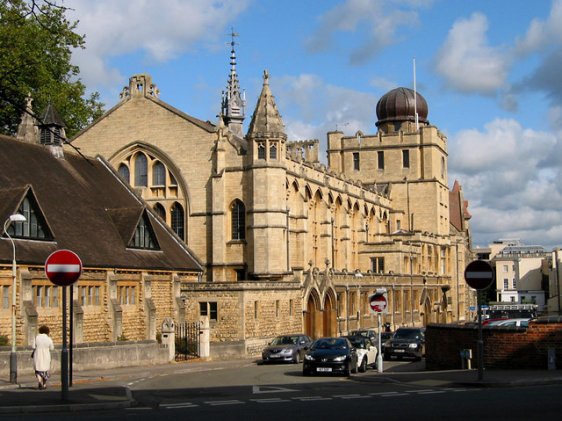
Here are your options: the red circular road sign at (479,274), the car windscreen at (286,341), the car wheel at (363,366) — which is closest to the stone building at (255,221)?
the car windscreen at (286,341)

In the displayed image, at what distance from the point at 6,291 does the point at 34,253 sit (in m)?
1.81

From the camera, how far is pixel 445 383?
2177cm

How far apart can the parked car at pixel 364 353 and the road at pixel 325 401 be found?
339 centimetres

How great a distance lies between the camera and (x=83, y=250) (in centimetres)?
3622

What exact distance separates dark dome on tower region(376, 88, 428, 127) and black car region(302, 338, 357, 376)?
67.5 meters

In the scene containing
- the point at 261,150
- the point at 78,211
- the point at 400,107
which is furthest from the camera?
the point at 400,107

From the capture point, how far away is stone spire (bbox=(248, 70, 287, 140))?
52.3m

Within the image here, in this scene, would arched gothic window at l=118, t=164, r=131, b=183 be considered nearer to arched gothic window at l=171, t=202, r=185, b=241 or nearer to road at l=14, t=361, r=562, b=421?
arched gothic window at l=171, t=202, r=185, b=241

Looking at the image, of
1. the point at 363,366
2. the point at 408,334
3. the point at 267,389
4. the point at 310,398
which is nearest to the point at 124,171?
the point at 408,334

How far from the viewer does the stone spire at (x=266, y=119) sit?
52.3 metres

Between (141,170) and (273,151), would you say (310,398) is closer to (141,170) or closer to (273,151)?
(273,151)

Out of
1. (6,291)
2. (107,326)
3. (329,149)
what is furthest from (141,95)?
(329,149)

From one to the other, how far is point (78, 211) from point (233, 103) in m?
60.3

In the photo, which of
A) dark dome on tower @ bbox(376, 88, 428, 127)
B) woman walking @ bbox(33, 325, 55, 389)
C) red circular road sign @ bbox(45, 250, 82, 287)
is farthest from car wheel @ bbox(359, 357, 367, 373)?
dark dome on tower @ bbox(376, 88, 428, 127)
